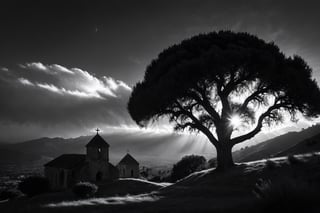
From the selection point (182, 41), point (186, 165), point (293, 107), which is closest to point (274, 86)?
point (293, 107)

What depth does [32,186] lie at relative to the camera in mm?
39125

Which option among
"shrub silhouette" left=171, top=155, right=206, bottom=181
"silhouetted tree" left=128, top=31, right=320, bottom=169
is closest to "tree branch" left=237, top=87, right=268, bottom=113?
"silhouetted tree" left=128, top=31, right=320, bottom=169

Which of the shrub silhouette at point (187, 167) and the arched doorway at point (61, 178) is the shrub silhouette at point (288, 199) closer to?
the arched doorway at point (61, 178)

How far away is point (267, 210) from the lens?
7312 mm

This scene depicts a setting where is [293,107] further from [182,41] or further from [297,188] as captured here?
[297,188]

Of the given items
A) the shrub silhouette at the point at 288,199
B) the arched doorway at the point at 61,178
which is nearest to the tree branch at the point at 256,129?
the shrub silhouette at the point at 288,199

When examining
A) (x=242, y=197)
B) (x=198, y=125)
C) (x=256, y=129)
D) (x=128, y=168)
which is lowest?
(x=242, y=197)

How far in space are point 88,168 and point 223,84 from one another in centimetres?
3131

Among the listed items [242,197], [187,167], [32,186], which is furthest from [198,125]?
[187,167]

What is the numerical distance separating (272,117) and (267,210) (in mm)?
20767

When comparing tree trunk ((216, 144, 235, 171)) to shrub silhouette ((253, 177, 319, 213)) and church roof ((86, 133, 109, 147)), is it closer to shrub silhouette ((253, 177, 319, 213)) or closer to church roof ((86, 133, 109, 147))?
shrub silhouette ((253, 177, 319, 213))

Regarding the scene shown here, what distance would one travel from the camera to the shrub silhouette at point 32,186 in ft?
127

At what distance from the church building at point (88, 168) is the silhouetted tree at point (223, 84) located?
21.3 metres

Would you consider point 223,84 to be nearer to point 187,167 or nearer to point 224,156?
point 224,156
